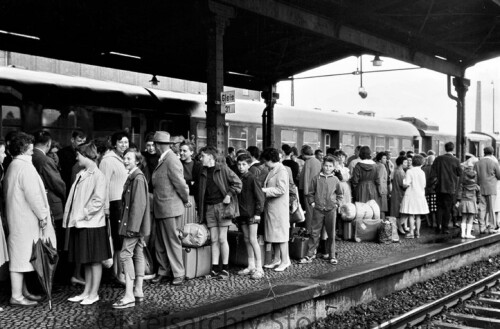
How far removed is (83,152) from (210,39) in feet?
11.9

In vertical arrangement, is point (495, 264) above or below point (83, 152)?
below

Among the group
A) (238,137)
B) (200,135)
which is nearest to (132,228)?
(200,135)

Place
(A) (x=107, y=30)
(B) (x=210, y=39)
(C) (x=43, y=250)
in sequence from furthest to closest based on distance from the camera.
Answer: (A) (x=107, y=30) < (B) (x=210, y=39) < (C) (x=43, y=250)

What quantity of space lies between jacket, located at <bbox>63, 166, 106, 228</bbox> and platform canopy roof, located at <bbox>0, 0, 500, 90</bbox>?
3893 millimetres

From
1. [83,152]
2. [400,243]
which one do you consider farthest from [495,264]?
[83,152]

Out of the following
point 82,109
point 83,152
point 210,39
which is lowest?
point 83,152

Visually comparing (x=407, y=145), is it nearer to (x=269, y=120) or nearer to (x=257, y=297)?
(x=269, y=120)

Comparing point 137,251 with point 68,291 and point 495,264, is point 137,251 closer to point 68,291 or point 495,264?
point 68,291

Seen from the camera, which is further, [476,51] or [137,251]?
[476,51]

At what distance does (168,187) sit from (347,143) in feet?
45.3

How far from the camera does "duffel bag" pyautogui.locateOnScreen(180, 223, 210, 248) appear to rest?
712 cm

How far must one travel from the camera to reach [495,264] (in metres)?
11.0

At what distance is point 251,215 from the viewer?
7.27 meters

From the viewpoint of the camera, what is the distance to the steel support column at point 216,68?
8.59 m
